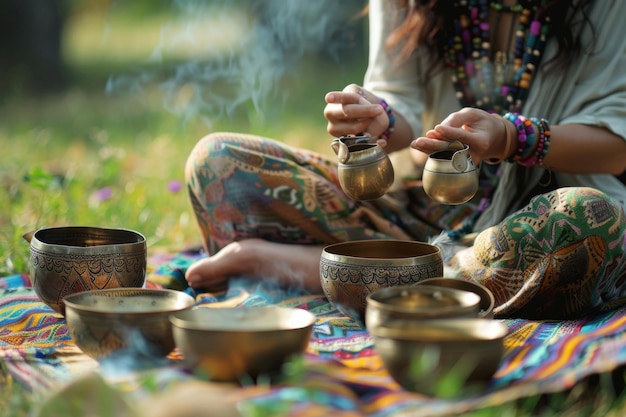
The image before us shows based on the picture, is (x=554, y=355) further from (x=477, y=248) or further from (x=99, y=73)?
(x=99, y=73)

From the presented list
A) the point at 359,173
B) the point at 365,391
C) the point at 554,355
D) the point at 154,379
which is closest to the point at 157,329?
the point at 154,379

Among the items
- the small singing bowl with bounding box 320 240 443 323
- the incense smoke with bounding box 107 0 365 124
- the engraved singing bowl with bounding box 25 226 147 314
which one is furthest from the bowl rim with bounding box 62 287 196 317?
the incense smoke with bounding box 107 0 365 124

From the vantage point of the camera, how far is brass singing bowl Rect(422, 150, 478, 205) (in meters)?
1.97

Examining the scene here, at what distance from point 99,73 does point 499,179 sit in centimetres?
556

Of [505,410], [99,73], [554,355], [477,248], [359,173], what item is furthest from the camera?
[99,73]

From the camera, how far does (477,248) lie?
7.64ft

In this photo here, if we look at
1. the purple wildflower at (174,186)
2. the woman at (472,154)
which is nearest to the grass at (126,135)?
the purple wildflower at (174,186)

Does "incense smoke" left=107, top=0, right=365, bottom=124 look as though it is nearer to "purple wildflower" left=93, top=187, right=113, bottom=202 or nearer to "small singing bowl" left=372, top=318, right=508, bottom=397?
"purple wildflower" left=93, top=187, right=113, bottom=202

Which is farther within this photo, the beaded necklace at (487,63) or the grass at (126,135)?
the grass at (126,135)

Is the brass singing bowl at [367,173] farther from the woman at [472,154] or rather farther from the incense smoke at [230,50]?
the incense smoke at [230,50]

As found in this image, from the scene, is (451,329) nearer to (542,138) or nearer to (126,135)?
(542,138)

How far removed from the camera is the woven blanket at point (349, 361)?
1485 millimetres

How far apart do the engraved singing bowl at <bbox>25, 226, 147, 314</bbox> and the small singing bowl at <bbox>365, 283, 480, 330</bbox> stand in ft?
2.22

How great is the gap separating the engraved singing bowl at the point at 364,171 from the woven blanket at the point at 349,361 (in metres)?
0.34
